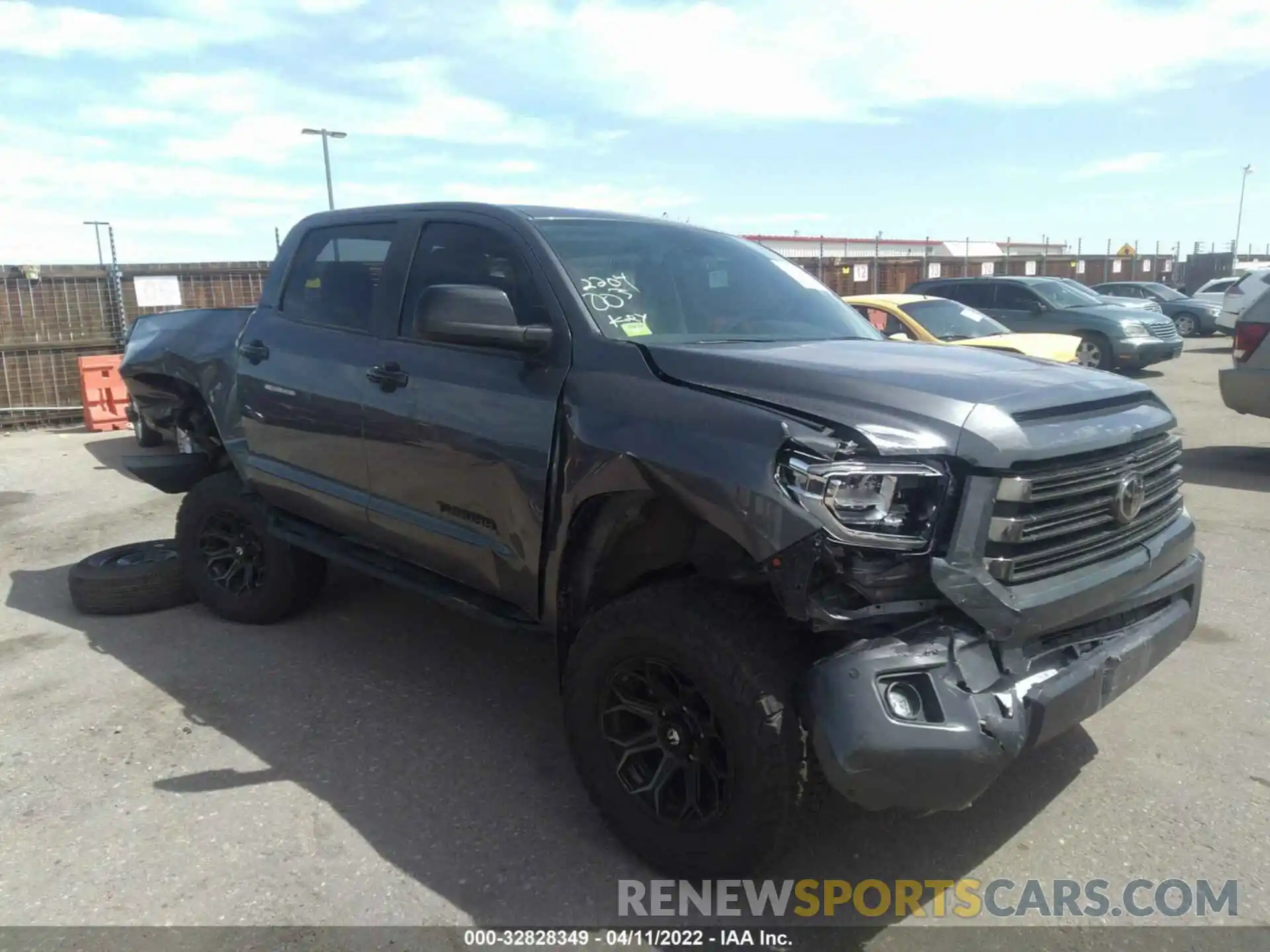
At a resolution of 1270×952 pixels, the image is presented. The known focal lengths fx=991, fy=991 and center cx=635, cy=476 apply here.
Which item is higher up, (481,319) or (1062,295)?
(481,319)

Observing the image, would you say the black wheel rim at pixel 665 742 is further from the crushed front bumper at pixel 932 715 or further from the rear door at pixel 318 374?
the rear door at pixel 318 374

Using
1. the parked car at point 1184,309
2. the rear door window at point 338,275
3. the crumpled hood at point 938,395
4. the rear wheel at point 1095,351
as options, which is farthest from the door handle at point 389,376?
the parked car at point 1184,309

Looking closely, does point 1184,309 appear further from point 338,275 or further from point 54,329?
point 338,275

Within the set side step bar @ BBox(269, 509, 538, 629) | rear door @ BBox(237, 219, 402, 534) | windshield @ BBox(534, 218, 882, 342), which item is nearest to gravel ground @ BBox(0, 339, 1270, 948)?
side step bar @ BBox(269, 509, 538, 629)

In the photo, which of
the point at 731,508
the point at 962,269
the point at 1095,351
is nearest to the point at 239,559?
the point at 731,508

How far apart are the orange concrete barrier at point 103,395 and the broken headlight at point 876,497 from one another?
40.5 feet

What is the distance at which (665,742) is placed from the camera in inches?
116

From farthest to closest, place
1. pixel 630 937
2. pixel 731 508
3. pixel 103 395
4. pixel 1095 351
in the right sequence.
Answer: pixel 1095 351 → pixel 103 395 → pixel 630 937 → pixel 731 508

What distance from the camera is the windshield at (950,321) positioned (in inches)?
443

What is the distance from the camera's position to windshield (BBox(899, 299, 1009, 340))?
11250mm

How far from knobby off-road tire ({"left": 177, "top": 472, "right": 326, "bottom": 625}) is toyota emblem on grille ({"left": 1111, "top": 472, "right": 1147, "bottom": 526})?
12.0 ft

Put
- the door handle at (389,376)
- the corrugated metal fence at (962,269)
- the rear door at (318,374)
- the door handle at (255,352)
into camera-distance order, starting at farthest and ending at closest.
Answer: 1. the corrugated metal fence at (962,269)
2. the door handle at (255,352)
3. the rear door at (318,374)
4. the door handle at (389,376)

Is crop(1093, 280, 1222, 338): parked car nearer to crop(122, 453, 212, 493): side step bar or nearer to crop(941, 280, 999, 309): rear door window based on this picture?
crop(941, 280, 999, 309): rear door window

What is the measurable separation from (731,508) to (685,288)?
146cm
